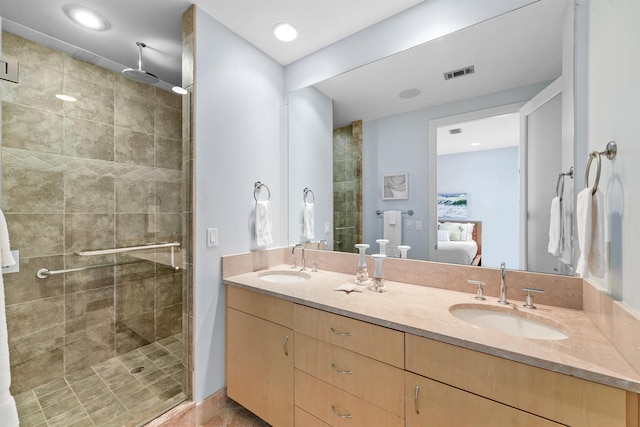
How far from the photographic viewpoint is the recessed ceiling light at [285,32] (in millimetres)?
1779

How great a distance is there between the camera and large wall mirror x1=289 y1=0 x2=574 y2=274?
1289 mm

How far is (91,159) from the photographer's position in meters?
2.04

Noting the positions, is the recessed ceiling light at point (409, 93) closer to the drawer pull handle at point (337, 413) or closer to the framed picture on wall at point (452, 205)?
the framed picture on wall at point (452, 205)

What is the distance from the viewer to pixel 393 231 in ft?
5.82

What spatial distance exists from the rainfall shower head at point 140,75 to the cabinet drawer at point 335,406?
2.24m

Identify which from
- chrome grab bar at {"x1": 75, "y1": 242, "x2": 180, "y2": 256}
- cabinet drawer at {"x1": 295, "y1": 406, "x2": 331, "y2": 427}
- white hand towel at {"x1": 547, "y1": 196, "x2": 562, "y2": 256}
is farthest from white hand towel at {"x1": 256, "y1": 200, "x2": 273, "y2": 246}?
white hand towel at {"x1": 547, "y1": 196, "x2": 562, "y2": 256}

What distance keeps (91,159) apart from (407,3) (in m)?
2.48

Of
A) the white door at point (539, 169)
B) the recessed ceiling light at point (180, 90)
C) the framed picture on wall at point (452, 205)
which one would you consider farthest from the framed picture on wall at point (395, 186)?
the recessed ceiling light at point (180, 90)

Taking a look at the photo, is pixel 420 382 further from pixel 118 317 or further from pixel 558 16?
pixel 118 317

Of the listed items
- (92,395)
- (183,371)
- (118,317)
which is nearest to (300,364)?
(183,371)

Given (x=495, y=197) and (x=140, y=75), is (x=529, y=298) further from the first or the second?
(x=140, y=75)

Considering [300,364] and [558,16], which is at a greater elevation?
[558,16]

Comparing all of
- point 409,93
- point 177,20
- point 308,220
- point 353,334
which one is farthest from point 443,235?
point 177,20

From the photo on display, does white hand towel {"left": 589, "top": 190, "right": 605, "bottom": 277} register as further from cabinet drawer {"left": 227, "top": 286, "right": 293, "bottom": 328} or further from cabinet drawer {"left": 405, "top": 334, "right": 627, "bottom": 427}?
cabinet drawer {"left": 227, "top": 286, "right": 293, "bottom": 328}
